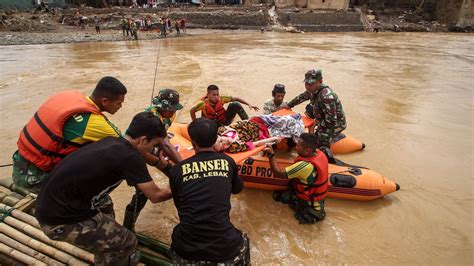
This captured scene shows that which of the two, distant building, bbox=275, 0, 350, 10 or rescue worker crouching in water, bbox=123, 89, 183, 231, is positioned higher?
distant building, bbox=275, 0, 350, 10

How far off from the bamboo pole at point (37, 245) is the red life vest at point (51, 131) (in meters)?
0.70

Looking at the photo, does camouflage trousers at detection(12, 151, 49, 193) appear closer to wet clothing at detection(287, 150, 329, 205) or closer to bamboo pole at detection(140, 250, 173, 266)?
bamboo pole at detection(140, 250, 173, 266)

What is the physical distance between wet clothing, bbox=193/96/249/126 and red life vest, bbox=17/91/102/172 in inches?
114

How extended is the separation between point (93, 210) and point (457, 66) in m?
15.9

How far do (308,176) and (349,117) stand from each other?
4.36 m

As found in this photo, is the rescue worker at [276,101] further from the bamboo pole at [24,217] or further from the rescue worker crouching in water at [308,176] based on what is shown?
the bamboo pole at [24,217]

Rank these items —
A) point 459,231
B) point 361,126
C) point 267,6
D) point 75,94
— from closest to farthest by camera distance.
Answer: point 75,94
point 459,231
point 361,126
point 267,6

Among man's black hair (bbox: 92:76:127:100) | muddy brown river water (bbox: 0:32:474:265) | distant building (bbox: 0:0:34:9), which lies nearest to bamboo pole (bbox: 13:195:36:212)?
muddy brown river water (bbox: 0:32:474:265)

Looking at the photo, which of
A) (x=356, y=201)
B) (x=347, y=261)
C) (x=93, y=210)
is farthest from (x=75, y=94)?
(x=356, y=201)

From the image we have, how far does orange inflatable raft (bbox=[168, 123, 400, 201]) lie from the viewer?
12.7 feet

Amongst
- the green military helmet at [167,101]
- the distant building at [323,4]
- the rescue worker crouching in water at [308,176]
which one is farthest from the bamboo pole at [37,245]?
the distant building at [323,4]

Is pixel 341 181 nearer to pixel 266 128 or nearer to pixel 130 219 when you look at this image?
pixel 266 128

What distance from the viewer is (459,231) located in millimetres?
3533

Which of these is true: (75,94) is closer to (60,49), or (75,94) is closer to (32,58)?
(32,58)
